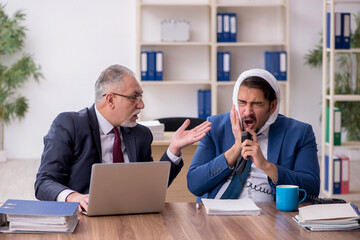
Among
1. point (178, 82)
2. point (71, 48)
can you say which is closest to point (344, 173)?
point (178, 82)

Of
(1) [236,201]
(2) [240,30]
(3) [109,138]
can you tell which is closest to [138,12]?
(2) [240,30]

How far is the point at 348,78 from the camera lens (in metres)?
7.42

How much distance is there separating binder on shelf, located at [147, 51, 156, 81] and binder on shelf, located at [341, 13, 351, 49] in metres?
2.27

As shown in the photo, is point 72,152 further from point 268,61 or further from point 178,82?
point 268,61

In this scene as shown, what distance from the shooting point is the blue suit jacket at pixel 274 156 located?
106 inches

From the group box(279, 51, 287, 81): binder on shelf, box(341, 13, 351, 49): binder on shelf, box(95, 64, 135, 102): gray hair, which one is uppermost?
box(341, 13, 351, 49): binder on shelf

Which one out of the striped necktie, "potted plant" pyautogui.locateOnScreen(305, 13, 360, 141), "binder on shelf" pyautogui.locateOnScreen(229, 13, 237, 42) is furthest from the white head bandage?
"potted plant" pyautogui.locateOnScreen(305, 13, 360, 141)

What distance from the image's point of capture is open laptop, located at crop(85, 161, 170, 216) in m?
2.22

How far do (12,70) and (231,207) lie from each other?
17.3ft

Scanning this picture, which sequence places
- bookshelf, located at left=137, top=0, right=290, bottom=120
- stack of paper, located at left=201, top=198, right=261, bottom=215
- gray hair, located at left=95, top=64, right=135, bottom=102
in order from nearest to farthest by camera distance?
stack of paper, located at left=201, top=198, right=261, bottom=215 → gray hair, located at left=95, top=64, right=135, bottom=102 → bookshelf, located at left=137, top=0, right=290, bottom=120

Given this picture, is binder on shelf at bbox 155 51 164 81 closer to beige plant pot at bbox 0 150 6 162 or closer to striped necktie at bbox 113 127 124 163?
beige plant pot at bbox 0 150 6 162

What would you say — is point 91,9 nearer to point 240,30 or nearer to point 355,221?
point 240,30

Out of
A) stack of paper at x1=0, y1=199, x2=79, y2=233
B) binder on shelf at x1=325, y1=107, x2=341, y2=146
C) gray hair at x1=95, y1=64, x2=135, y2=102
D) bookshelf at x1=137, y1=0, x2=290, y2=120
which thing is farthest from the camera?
Result: bookshelf at x1=137, y1=0, x2=290, y2=120

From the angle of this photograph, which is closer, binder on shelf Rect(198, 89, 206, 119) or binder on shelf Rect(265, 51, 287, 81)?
binder on shelf Rect(265, 51, 287, 81)
